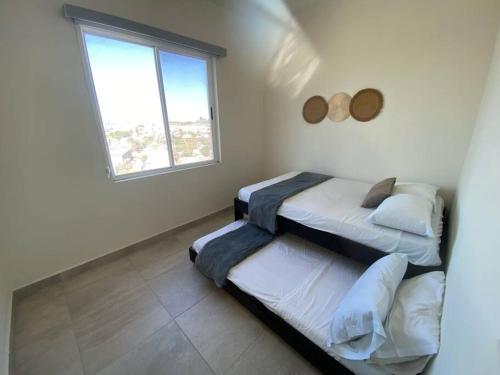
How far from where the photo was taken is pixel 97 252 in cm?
208

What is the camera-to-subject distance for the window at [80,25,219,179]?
1.89m

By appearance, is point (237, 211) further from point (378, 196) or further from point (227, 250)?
point (378, 196)

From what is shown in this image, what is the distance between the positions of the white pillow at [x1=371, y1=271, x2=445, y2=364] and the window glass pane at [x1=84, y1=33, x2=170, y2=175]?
8.14ft

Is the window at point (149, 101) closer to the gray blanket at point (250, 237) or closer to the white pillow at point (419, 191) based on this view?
the gray blanket at point (250, 237)

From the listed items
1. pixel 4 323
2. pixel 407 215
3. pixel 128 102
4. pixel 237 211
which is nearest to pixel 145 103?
pixel 128 102

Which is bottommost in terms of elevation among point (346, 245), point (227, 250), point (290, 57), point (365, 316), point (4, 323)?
point (4, 323)

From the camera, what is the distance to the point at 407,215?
4.82ft

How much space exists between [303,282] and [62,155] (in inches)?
90.1

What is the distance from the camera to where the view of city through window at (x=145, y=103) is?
190cm

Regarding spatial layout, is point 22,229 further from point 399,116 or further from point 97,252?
point 399,116

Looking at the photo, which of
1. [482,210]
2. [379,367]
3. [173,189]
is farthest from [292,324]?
[173,189]

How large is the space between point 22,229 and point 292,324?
223cm

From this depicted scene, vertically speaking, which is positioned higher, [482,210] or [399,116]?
[399,116]

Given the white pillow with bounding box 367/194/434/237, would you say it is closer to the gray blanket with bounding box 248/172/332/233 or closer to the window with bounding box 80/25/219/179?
the gray blanket with bounding box 248/172/332/233
